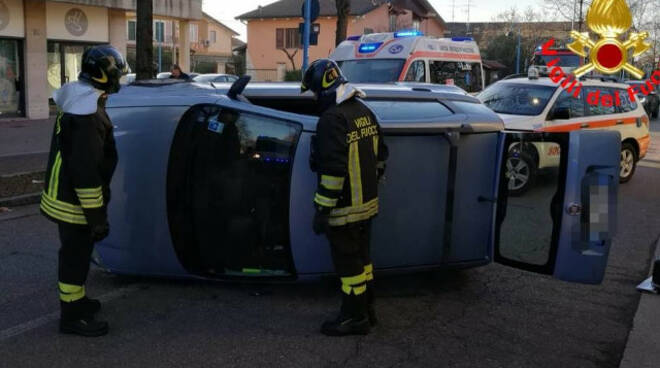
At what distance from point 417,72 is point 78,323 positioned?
386 inches

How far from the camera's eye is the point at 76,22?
20.0 m

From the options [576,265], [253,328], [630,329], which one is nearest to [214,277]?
[253,328]

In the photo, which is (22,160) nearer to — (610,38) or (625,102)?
(610,38)

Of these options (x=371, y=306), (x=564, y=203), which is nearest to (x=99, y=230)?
(x=371, y=306)

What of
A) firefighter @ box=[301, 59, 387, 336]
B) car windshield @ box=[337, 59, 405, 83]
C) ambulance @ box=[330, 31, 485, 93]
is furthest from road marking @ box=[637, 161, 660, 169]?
firefighter @ box=[301, 59, 387, 336]

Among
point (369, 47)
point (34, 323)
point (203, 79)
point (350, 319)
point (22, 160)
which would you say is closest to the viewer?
point (350, 319)

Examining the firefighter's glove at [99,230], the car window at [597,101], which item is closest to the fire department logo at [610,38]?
the firefighter's glove at [99,230]

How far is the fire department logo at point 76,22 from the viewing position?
19703 mm

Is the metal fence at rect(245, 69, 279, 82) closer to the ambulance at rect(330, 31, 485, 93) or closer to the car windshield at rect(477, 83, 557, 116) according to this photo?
the ambulance at rect(330, 31, 485, 93)

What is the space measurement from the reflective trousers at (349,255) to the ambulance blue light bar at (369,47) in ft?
30.5

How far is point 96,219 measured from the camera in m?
4.03

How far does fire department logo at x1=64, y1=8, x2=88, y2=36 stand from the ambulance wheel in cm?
1778

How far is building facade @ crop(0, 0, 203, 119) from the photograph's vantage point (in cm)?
1838

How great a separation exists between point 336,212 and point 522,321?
1.66m
